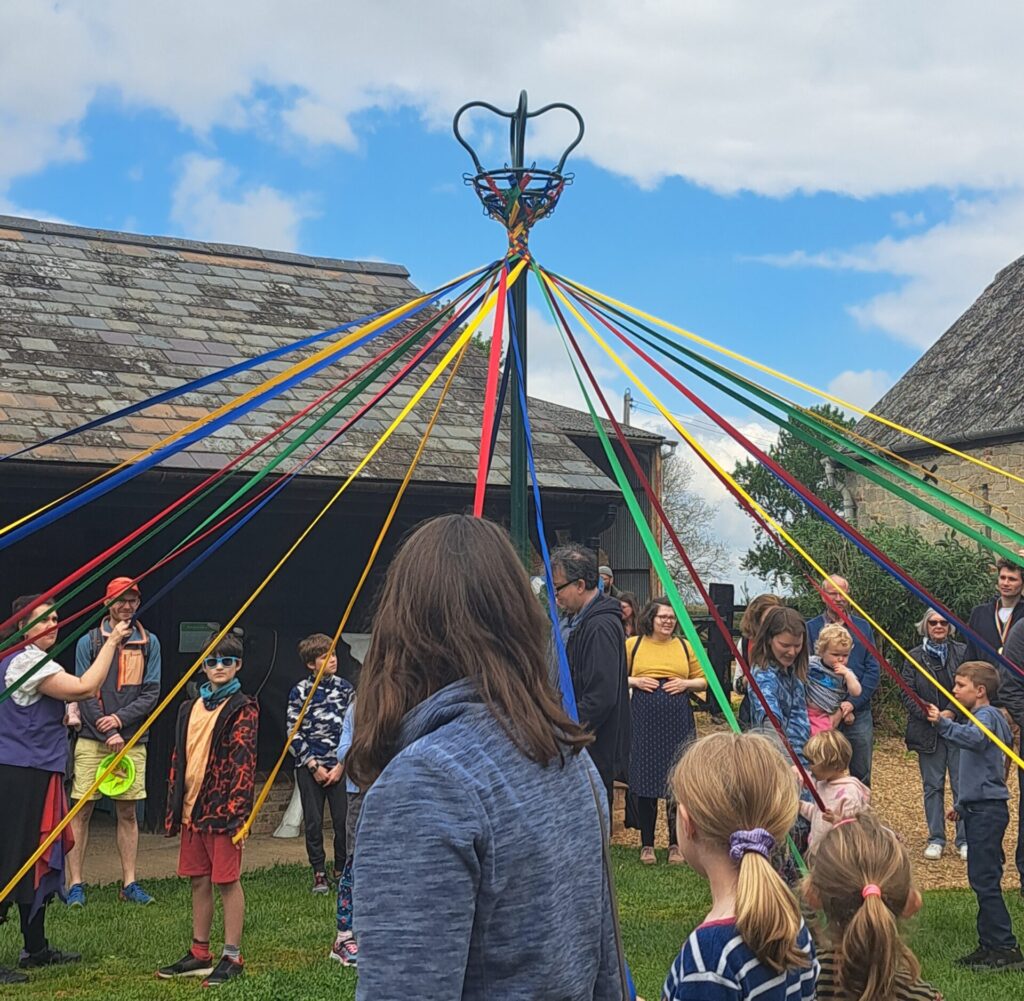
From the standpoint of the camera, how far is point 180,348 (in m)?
8.62

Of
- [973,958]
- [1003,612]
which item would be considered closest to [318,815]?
[973,958]

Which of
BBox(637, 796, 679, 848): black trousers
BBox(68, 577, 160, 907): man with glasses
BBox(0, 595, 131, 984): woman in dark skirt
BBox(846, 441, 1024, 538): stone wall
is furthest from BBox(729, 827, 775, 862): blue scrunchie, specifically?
BBox(846, 441, 1024, 538): stone wall

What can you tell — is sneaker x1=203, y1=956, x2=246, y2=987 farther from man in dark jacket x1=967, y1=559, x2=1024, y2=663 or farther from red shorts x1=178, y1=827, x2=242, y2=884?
man in dark jacket x1=967, y1=559, x2=1024, y2=663

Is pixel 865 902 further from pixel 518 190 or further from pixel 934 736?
pixel 934 736

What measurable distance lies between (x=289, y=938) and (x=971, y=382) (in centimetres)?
1468

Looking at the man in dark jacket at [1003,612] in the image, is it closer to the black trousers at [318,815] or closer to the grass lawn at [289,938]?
the grass lawn at [289,938]

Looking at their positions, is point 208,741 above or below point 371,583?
below

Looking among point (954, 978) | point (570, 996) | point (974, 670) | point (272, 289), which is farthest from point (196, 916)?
point (272, 289)

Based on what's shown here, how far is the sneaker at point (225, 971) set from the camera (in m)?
4.86

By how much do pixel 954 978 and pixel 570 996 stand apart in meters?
3.77

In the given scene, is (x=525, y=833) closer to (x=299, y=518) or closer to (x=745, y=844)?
(x=745, y=844)

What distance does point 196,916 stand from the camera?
16.5 ft

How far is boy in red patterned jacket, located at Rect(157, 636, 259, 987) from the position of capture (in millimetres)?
4914

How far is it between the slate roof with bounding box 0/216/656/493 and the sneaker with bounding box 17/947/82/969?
2799mm
